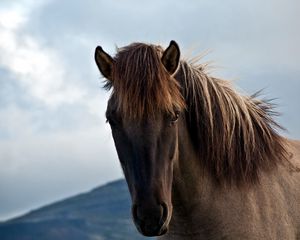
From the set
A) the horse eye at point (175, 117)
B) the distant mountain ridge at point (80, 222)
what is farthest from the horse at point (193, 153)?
the distant mountain ridge at point (80, 222)

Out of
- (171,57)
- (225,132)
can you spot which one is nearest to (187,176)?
(225,132)

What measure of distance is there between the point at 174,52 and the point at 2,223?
154 meters

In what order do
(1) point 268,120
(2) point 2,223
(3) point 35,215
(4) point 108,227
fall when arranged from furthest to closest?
(3) point 35,215 → (4) point 108,227 → (2) point 2,223 → (1) point 268,120

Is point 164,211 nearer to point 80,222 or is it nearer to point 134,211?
point 134,211

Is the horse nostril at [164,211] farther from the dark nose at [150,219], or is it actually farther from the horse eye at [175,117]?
the horse eye at [175,117]

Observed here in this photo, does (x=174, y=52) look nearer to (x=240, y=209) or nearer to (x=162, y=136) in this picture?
(x=162, y=136)

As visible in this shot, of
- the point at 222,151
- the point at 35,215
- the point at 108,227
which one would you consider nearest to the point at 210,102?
the point at 222,151

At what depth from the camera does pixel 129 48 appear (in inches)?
298

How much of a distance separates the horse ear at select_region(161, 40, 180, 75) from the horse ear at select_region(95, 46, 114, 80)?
21.0 inches

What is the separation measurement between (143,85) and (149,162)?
77cm

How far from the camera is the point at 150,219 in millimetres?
6543

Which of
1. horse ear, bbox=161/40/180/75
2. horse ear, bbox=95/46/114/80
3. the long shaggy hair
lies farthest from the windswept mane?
horse ear, bbox=95/46/114/80

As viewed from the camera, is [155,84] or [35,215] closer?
[155,84]

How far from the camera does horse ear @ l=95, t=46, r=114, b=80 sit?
734 centimetres
